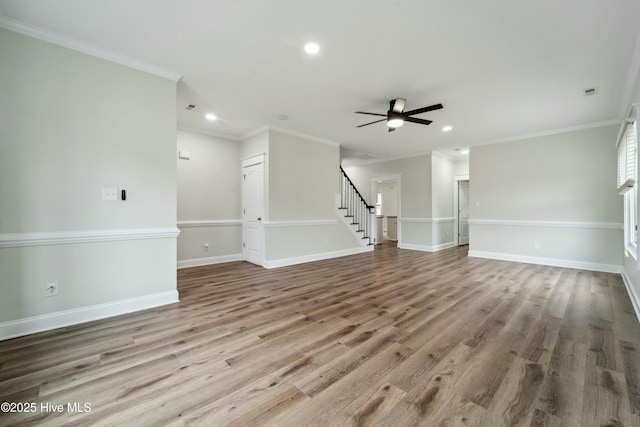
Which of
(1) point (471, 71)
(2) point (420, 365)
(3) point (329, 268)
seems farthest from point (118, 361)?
(1) point (471, 71)

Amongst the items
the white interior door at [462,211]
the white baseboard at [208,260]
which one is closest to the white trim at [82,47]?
the white baseboard at [208,260]

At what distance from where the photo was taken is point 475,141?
6105 mm

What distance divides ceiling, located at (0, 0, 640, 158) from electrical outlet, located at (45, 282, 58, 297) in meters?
2.42

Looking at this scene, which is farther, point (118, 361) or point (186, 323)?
point (186, 323)

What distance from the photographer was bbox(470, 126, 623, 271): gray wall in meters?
4.75

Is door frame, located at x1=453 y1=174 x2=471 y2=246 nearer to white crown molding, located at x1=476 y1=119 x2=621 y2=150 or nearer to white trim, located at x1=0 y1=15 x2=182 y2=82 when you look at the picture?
white crown molding, located at x1=476 y1=119 x2=621 y2=150

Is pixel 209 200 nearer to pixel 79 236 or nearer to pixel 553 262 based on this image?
pixel 79 236

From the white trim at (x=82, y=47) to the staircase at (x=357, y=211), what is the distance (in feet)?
14.9

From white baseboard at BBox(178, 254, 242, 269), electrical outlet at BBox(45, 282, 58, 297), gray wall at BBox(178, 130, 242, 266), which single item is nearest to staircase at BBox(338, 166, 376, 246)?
gray wall at BBox(178, 130, 242, 266)

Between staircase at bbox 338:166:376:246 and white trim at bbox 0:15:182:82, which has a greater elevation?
white trim at bbox 0:15:182:82

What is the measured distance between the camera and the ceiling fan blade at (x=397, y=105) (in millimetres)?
3633

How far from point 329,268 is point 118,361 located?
139 inches

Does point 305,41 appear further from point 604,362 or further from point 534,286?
point 534,286

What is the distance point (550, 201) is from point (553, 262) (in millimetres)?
1241
